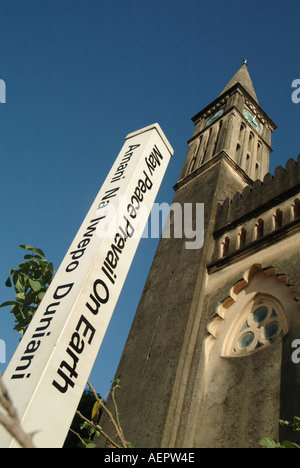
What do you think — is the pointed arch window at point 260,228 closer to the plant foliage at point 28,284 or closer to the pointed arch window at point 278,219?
the pointed arch window at point 278,219

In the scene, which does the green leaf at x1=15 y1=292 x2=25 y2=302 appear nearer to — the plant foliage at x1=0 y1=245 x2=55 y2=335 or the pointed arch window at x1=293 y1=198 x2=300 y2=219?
the plant foliage at x1=0 y1=245 x2=55 y2=335

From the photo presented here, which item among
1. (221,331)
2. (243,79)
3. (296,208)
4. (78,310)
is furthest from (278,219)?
(243,79)

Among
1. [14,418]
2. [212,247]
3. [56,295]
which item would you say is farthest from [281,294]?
[14,418]

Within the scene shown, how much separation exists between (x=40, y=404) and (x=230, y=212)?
23.3ft

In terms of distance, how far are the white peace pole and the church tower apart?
9.85ft

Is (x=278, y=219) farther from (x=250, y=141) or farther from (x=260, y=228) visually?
(x=250, y=141)

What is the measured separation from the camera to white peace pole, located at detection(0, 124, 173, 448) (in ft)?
7.95

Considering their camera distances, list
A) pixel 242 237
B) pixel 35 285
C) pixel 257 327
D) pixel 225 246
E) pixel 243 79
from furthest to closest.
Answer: pixel 243 79 < pixel 225 246 < pixel 242 237 < pixel 257 327 < pixel 35 285

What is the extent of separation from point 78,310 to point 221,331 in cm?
444

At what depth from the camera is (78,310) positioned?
2904mm

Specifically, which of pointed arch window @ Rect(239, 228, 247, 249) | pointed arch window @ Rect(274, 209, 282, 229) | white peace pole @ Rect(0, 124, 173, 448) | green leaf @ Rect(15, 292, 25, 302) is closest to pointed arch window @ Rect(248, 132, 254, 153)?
pointed arch window @ Rect(239, 228, 247, 249)

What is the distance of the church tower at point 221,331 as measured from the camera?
534 cm

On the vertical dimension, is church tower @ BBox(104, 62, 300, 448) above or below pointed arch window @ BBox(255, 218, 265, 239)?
below
